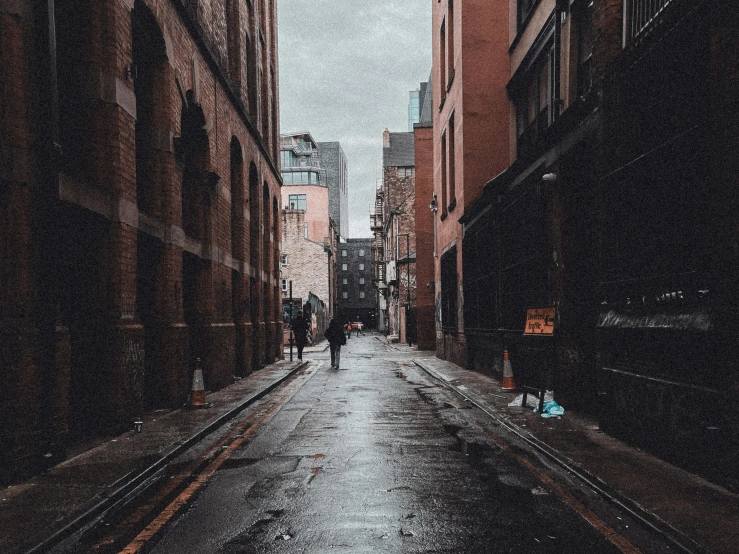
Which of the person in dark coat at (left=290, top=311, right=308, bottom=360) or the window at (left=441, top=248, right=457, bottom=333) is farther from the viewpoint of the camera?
the person in dark coat at (left=290, top=311, right=308, bottom=360)

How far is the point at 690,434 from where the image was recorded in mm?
6668

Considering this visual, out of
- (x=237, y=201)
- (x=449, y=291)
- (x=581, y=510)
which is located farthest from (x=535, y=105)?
(x=581, y=510)

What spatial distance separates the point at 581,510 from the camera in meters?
5.52

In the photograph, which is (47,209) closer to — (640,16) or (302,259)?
(640,16)

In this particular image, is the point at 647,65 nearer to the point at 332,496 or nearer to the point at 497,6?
the point at 332,496

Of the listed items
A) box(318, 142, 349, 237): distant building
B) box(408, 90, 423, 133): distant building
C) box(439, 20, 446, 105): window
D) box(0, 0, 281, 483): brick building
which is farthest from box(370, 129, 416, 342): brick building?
box(408, 90, 423, 133): distant building

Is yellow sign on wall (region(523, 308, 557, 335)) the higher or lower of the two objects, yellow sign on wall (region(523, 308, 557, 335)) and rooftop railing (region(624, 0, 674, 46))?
the lower

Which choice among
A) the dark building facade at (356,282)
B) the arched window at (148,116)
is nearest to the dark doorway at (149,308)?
the arched window at (148,116)

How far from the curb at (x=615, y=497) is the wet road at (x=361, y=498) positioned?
29cm

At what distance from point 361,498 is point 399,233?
44.2 m

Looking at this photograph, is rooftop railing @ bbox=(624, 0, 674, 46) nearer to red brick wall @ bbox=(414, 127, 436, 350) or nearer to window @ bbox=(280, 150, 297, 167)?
red brick wall @ bbox=(414, 127, 436, 350)

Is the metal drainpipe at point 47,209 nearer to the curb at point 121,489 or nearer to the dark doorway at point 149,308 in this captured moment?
the curb at point 121,489

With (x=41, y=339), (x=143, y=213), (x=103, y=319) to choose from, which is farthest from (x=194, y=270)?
(x=41, y=339)

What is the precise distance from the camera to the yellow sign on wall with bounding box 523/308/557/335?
11.9 meters
